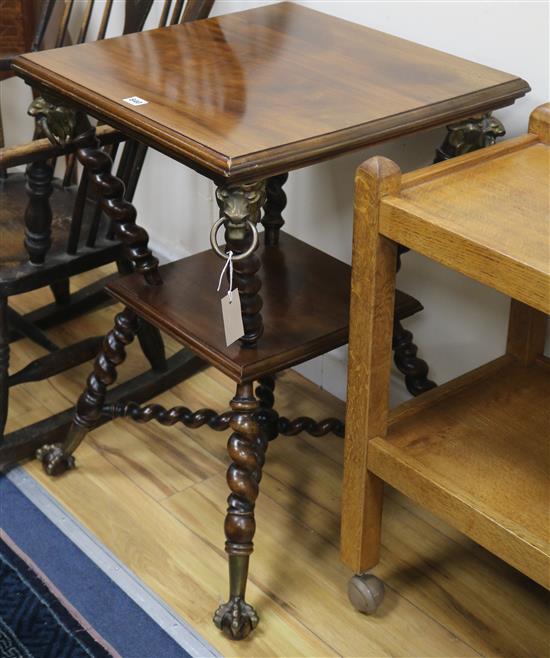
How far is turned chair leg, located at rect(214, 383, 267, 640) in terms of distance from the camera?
1.49m

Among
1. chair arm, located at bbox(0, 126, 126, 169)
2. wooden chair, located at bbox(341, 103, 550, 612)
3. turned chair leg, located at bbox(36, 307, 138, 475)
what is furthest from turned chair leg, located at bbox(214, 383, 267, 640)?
chair arm, located at bbox(0, 126, 126, 169)

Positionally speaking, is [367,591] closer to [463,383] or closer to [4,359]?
[463,383]

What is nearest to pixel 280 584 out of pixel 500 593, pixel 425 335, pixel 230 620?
pixel 230 620

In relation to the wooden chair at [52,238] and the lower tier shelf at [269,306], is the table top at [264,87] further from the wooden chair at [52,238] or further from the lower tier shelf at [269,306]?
the lower tier shelf at [269,306]

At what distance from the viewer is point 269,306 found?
1.59m

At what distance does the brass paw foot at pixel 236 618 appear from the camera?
4.98ft

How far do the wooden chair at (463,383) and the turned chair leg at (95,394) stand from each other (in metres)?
0.47

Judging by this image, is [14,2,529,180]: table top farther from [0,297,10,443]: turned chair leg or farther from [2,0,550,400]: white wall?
[0,297,10,443]: turned chair leg

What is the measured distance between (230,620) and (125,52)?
2.86ft

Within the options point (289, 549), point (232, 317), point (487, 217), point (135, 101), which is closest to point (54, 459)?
point (289, 549)

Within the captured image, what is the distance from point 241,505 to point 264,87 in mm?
604

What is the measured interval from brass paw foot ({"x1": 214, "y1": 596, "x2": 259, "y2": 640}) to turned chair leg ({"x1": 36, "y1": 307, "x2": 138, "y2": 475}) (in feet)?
1.42

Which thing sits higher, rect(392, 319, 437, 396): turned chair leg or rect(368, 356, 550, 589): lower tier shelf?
rect(368, 356, 550, 589): lower tier shelf

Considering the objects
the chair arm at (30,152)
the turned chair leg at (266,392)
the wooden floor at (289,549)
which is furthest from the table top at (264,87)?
the wooden floor at (289,549)
